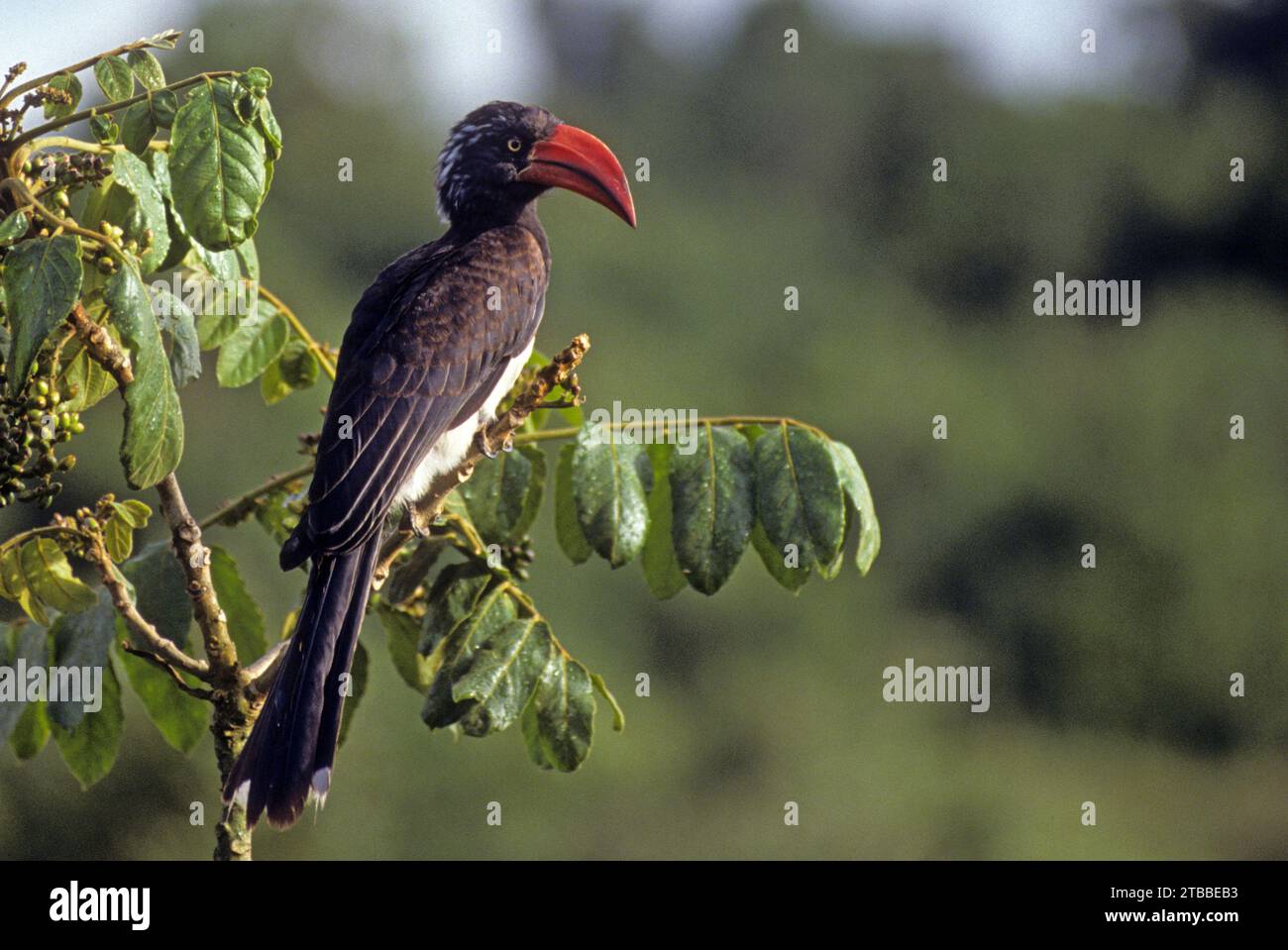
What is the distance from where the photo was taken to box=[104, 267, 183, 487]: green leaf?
7.34 ft

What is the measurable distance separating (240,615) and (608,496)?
0.80 meters

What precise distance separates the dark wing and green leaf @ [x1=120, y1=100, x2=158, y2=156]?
742 millimetres

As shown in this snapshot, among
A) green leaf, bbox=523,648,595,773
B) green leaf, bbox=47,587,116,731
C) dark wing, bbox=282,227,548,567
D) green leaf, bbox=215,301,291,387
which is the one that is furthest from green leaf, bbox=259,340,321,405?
green leaf, bbox=523,648,595,773

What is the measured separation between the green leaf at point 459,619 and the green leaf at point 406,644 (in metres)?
0.21

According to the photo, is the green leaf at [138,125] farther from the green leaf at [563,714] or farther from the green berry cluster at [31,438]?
the green leaf at [563,714]

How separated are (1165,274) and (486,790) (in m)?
15.1

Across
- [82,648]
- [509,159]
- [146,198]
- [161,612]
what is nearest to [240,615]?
[161,612]

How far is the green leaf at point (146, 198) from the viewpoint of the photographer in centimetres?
235

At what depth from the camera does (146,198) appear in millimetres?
2404

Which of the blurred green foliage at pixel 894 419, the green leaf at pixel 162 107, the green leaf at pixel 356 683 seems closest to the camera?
the green leaf at pixel 162 107

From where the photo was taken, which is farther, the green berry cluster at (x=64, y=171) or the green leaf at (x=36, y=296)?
the green berry cluster at (x=64, y=171)

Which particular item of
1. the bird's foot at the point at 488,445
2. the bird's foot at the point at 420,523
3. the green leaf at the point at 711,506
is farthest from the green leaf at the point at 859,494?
the bird's foot at the point at 420,523
